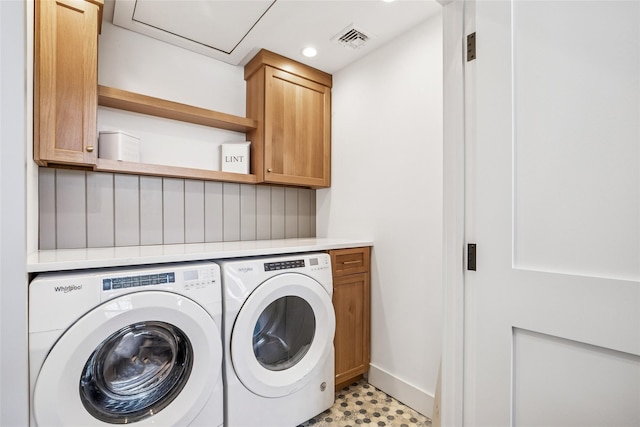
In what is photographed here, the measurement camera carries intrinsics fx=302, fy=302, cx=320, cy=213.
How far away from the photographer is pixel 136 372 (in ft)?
4.32

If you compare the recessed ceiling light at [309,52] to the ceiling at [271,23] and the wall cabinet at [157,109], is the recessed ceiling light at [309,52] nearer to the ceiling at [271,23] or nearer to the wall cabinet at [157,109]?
the ceiling at [271,23]

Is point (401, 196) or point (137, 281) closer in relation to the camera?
point (137, 281)

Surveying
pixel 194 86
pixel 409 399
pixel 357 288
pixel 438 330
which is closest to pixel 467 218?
pixel 438 330

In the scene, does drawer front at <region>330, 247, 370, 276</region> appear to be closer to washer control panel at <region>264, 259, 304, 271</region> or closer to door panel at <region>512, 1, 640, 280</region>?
washer control panel at <region>264, 259, 304, 271</region>

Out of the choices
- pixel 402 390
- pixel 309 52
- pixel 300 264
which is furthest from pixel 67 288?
pixel 309 52

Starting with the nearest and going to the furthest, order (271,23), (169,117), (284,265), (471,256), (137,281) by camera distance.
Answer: (471,256) → (137,281) → (284,265) → (271,23) → (169,117)

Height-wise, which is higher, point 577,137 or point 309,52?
point 309,52

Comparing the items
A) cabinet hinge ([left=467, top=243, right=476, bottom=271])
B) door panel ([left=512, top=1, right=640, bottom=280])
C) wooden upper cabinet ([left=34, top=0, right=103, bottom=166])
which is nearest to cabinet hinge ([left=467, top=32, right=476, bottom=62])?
door panel ([left=512, top=1, right=640, bottom=280])

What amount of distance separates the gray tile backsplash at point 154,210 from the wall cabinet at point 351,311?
74cm

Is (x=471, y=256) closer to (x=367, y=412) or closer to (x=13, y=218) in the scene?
(x=367, y=412)

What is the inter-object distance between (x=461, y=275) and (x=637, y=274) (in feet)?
1.44

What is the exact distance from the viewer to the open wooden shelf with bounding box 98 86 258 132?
1.72 meters

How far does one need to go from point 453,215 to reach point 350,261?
0.99 meters

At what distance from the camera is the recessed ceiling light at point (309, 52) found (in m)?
2.11
